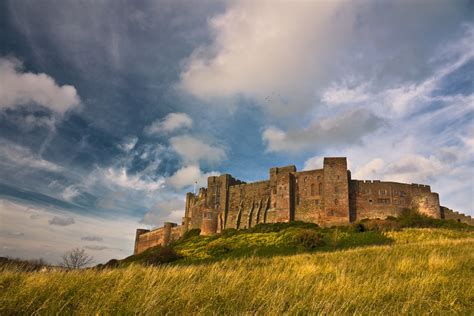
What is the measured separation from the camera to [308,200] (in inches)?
1938

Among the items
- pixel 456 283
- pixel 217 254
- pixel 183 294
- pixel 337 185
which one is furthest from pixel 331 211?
pixel 183 294

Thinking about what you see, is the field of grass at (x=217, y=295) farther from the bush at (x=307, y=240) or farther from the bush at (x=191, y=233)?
the bush at (x=191, y=233)

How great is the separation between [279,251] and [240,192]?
3108 cm


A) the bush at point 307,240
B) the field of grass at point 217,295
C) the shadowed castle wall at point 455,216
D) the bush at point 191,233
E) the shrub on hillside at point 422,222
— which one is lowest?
the field of grass at point 217,295

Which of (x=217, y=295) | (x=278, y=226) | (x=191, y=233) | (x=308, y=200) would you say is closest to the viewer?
(x=217, y=295)

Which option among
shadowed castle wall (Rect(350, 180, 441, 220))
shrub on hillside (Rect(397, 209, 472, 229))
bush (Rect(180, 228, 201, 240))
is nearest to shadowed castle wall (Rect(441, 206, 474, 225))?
shadowed castle wall (Rect(350, 180, 441, 220))

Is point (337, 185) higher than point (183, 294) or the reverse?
higher

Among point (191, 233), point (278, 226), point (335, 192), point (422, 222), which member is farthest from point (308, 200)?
point (191, 233)

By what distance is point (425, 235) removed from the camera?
29.0 m

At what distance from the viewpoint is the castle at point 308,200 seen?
45.7 m

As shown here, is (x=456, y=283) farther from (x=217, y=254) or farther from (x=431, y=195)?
(x=431, y=195)

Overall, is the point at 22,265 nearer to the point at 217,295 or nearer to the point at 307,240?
the point at 217,295

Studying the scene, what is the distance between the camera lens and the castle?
45.7 meters

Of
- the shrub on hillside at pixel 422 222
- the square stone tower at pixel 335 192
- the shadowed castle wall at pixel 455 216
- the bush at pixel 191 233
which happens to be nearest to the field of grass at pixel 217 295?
the shrub on hillside at pixel 422 222
